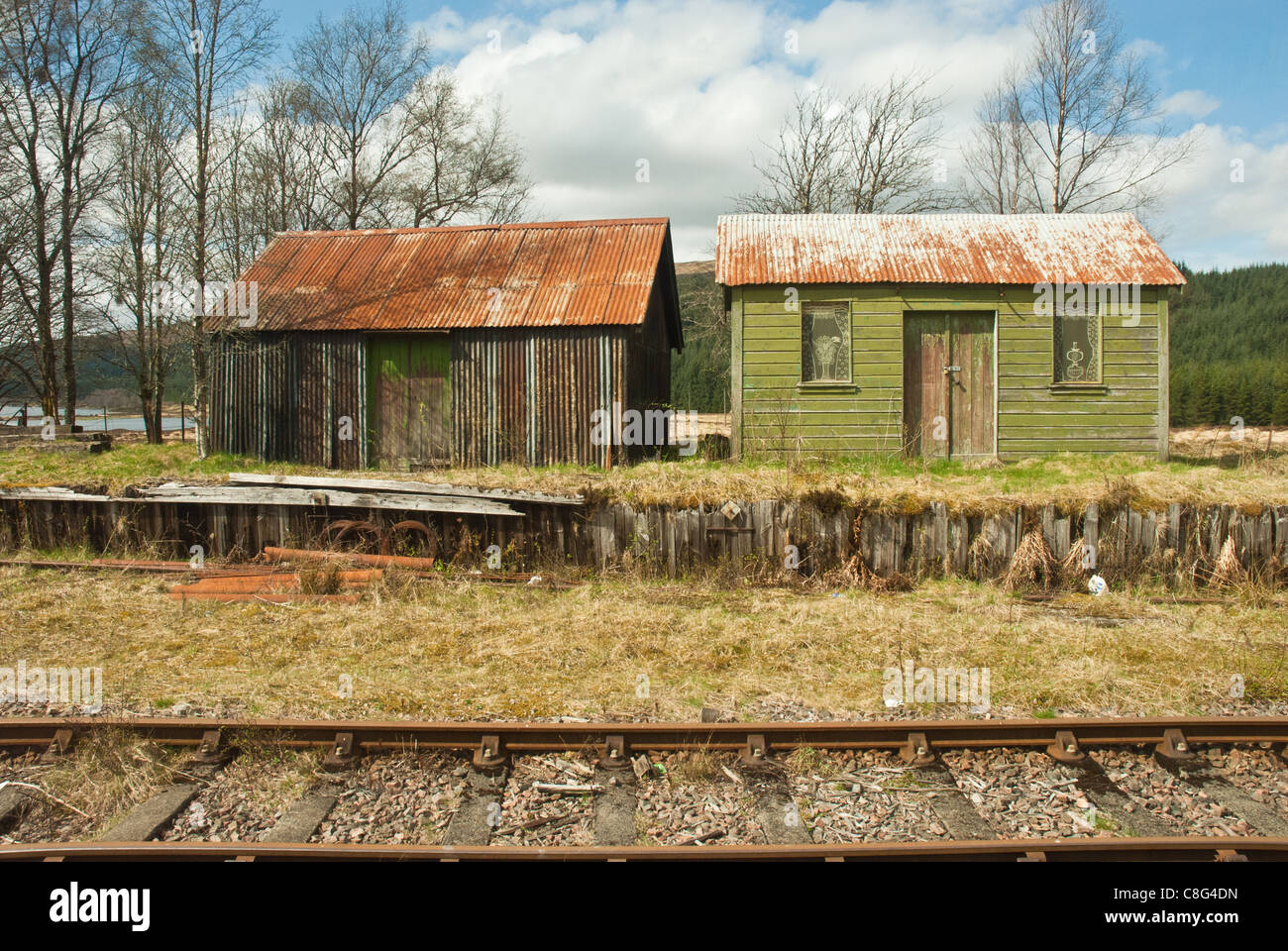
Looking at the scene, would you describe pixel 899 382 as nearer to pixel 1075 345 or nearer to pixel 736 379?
pixel 736 379

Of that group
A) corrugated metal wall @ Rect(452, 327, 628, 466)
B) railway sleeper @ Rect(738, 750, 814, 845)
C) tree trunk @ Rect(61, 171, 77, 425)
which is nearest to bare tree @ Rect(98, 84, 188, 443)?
tree trunk @ Rect(61, 171, 77, 425)

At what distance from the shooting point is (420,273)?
15812mm

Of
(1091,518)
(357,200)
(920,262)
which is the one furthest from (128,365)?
(1091,518)

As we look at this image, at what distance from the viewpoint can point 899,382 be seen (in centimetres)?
1441

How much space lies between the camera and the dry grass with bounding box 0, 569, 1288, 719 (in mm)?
6039

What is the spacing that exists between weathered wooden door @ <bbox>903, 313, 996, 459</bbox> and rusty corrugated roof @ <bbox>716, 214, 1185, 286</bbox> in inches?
32.8

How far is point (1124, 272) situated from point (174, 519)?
15.1 meters

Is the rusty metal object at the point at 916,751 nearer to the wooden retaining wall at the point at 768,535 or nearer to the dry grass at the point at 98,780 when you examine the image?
the dry grass at the point at 98,780

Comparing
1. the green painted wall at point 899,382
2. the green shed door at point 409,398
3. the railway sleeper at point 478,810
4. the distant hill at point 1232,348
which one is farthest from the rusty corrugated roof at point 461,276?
the distant hill at point 1232,348

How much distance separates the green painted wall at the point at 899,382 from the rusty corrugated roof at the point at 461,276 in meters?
2.28

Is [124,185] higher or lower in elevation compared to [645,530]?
higher

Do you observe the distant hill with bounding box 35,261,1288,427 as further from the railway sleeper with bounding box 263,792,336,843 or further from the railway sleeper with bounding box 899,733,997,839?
the railway sleeper with bounding box 263,792,336,843

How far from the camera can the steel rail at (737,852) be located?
3.89 m

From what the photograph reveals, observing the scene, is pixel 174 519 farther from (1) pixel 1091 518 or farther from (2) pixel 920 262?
(2) pixel 920 262
